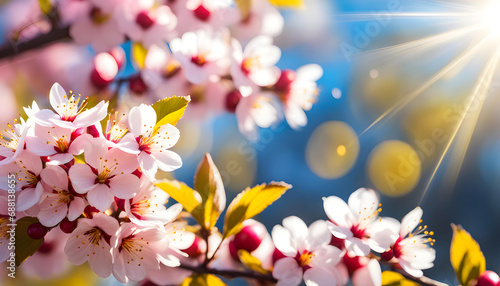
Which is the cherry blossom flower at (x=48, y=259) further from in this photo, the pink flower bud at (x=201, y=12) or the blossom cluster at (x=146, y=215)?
the pink flower bud at (x=201, y=12)

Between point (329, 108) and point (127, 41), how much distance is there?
95 cm

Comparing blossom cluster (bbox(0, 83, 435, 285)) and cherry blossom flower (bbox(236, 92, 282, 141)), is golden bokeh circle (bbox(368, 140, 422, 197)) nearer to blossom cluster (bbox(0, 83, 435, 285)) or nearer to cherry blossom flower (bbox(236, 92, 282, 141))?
cherry blossom flower (bbox(236, 92, 282, 141))

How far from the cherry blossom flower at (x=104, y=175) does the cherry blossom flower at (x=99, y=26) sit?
1.15 feet

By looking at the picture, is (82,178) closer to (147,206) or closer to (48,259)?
(147,206)

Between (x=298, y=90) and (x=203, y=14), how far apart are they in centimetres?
22

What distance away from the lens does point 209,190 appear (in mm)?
531

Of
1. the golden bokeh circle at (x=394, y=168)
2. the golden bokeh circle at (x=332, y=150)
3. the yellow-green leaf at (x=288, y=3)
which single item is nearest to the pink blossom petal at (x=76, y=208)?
the yellow-green leaf at (x=288, y=3)

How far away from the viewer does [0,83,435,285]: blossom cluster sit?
42 cm

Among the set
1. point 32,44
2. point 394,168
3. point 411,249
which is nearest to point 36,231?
point 32,44

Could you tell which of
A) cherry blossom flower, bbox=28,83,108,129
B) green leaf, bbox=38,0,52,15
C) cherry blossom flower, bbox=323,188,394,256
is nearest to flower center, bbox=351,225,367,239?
cherry blossom flower, bbox=323,188,394,256

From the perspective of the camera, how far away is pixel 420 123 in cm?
148

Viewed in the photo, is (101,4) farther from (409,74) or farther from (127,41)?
(409,74)

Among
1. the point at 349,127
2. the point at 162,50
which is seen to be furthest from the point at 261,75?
the point at 349,127

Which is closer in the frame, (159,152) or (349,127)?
(159,152)
